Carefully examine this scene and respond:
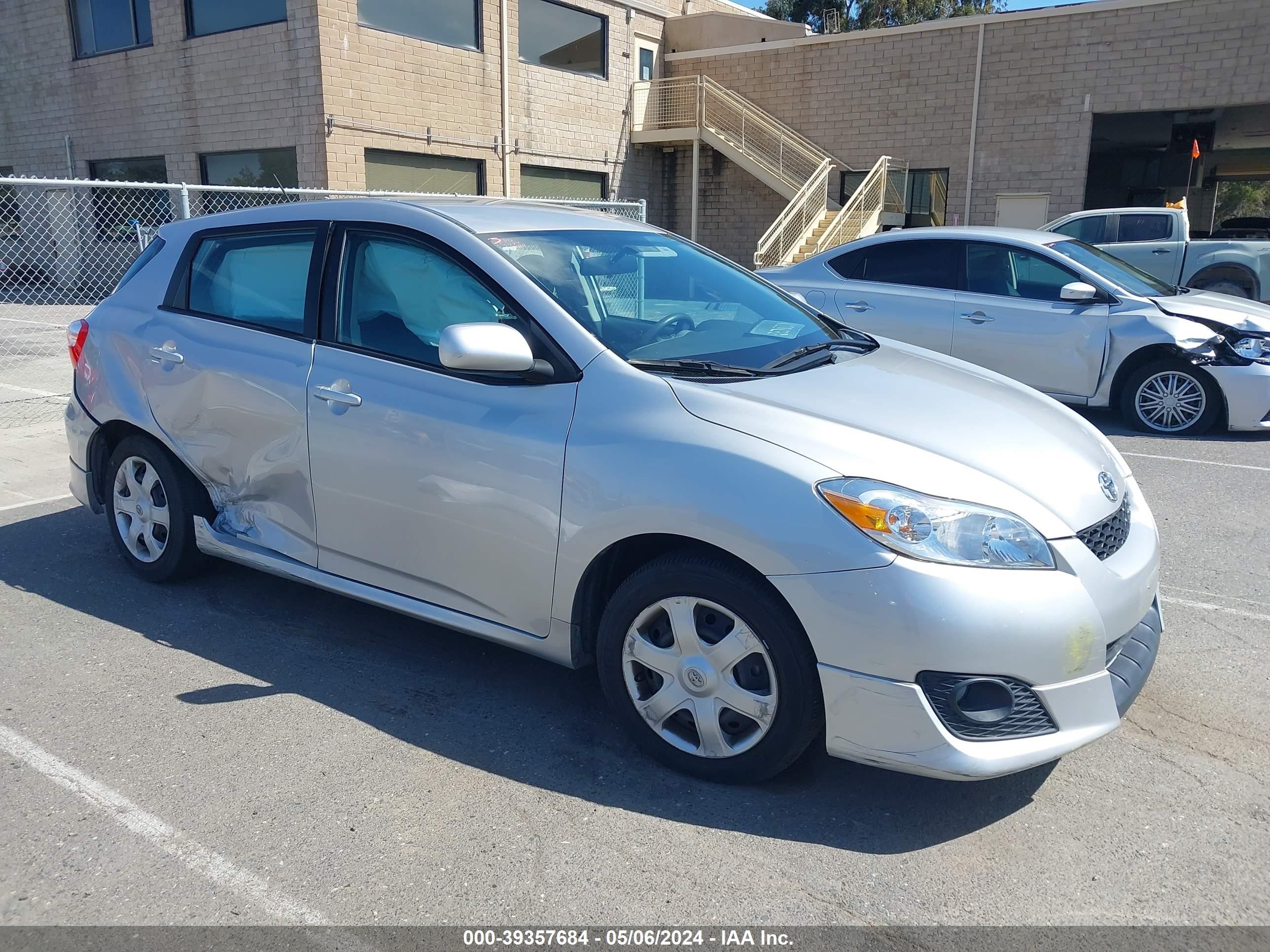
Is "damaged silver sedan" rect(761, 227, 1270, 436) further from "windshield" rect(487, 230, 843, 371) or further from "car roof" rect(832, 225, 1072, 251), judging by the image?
"windshield" rect(487, 230, 843, 371)

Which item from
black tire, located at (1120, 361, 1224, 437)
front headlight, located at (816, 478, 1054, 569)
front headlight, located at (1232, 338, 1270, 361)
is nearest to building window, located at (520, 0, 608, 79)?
black tire, located at (1120, 361, 1224, 437)

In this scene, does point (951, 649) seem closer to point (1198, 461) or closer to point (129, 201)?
point (1198, 461)

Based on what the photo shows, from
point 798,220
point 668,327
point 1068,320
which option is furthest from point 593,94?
point 668,327

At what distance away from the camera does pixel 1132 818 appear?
9.77 feet

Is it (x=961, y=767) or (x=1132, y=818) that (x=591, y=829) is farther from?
(x=1132, y=818)

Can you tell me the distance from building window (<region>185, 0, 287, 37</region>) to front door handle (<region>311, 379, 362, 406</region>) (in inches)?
623

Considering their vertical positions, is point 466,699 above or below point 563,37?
below

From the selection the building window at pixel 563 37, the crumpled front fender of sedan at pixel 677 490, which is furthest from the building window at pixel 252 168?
the crumpled front fender of sedan at pixel 677 490

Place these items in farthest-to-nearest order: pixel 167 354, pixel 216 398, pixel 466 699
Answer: pixel 167 354 < pixel 216 398 < pixel 466 699

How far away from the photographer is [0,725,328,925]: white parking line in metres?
2.60

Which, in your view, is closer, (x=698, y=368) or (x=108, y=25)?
(x=698, y=368)

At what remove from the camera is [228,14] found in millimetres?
18078

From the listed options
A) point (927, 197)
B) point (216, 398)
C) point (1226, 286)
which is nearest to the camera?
point (216, 398)

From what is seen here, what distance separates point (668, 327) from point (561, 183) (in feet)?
63.2
